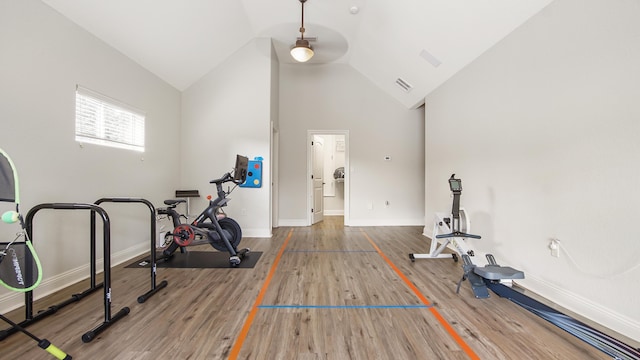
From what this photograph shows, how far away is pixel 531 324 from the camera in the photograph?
1.83 metres

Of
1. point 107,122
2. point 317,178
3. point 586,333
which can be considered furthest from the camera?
point 317,178

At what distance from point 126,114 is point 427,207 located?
5.12 meters

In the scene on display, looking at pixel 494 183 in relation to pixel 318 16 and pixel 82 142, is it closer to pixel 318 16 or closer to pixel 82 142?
pixel 318 16

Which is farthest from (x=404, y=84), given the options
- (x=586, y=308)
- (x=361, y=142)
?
(x=586, y=308)

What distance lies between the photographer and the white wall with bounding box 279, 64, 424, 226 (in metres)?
5.68

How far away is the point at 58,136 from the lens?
7.95 feet

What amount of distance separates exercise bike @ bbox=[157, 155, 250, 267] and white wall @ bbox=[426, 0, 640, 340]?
317cm

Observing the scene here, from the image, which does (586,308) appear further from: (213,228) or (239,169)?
(213,228)

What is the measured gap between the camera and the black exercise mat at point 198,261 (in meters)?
3.06

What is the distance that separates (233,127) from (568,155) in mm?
4564

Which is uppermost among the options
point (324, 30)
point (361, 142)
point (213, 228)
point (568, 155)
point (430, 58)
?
point (324, 30)

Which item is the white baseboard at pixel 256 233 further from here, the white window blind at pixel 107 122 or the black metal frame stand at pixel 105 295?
the black metal frame stand at pixel 105 295

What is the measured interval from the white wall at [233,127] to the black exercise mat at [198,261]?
1.08 m

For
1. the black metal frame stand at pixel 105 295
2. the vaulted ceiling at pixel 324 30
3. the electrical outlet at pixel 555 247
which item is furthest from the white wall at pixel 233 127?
the electrical outlet at pixel 555 247
